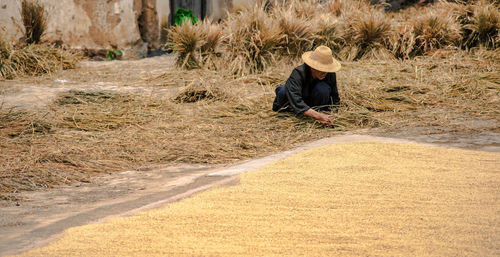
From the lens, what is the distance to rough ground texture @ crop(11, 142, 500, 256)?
1.77 meters

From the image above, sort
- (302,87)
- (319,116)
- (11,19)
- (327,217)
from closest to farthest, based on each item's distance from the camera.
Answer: (327,217)
(319,116)
(302,87)
(11,19)

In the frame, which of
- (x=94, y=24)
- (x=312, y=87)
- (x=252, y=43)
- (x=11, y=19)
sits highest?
(x=11, y=19)

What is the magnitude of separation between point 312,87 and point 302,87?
10 centimetres

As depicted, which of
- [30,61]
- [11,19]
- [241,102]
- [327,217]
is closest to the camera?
[327,217]

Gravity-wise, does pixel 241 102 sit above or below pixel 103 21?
below

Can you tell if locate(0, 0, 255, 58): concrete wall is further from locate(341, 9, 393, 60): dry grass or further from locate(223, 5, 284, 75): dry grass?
locate(341, 9, 393, 60): dry grass

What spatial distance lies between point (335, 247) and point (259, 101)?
290 centimetres

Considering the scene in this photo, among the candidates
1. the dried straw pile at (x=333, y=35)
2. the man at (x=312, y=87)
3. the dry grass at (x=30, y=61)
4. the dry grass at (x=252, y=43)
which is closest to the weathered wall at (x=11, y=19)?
the dry grass at (x=30, y=61)

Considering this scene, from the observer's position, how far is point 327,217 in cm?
205

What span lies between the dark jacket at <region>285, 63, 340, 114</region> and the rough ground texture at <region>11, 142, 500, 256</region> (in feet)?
3.55

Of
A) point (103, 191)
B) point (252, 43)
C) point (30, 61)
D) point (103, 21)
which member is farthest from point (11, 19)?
point (103, 191)

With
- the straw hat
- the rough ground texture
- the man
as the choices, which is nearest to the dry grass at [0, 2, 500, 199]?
the man

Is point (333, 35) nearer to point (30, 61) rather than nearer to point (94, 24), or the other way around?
point (94, 24)

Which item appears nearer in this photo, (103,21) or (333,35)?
(333,35)
